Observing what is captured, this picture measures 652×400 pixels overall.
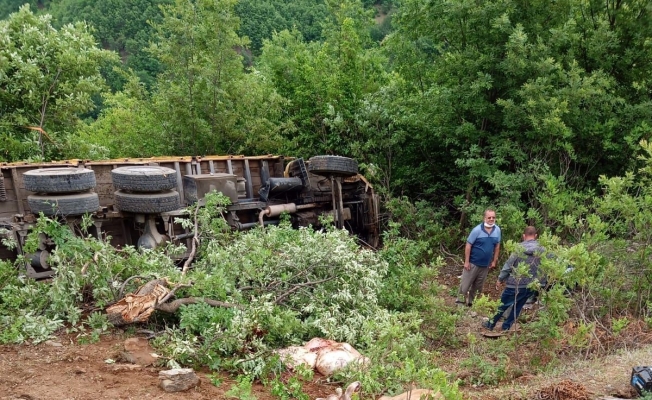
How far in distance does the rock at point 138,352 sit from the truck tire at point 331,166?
181 inches

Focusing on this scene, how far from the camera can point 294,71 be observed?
1307cm

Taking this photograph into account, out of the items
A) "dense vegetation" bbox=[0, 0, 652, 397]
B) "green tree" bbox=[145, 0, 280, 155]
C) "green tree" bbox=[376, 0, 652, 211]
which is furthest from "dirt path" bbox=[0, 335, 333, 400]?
"green tree" bbox=[145, 0, 280, 155]

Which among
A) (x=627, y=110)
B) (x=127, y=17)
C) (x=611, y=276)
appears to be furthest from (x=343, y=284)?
(x=127, y=17)

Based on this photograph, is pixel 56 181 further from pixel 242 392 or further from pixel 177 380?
pixel 242 392

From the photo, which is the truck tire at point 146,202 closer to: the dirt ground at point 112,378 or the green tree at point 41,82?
the dirt ground at point 112,378

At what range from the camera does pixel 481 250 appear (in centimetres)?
749

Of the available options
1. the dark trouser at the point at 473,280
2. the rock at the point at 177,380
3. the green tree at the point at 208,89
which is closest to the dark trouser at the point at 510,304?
the dark trouser at the point at 473,280

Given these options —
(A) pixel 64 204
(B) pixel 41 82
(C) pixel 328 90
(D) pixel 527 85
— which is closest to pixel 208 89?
(C) pixel 328 90

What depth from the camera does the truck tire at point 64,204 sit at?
6305mm

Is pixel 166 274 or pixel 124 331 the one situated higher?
pixel 166 274

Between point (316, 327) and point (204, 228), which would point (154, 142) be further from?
point (316, 327)

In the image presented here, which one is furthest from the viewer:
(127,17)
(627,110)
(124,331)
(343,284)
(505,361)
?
(127,17)

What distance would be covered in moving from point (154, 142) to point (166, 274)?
285 inches

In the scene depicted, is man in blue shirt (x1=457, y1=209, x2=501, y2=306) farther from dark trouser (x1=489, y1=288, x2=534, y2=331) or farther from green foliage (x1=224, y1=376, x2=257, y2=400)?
green foliage (x1=224, y1=376, x2=257, y2=400)
